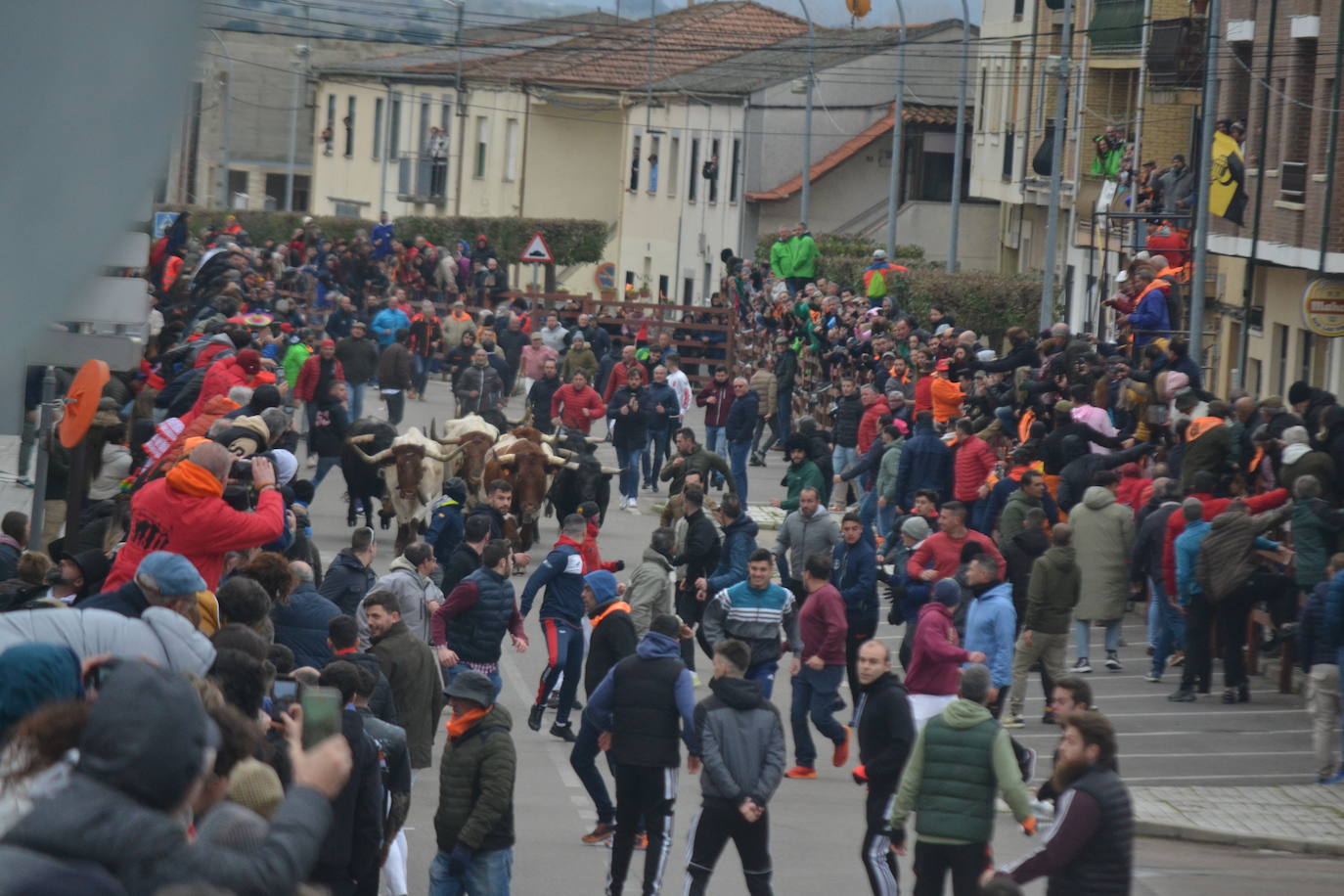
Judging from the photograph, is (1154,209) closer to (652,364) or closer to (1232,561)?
(652,364)

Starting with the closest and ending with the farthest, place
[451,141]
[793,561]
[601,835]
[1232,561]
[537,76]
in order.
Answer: [601,835]
[1232,561]
[793,561]
[537,76]
[451,141]

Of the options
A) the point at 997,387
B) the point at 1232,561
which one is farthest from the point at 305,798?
the point at 997,387

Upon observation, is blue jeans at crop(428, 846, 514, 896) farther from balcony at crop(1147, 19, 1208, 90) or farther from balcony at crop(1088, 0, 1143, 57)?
balcony at crop(1088, 0, 1143, 57)

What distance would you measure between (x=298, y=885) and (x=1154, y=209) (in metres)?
27.5

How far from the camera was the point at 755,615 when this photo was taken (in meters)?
13.5

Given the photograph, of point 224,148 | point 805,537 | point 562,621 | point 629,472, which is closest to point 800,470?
point 805,537

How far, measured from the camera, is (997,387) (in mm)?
21906

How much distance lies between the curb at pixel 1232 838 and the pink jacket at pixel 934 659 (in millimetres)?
1683

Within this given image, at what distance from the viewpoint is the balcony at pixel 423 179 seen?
68625mm

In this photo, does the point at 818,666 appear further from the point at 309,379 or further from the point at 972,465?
the point at 309,379

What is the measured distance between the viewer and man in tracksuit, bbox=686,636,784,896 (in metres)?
9.66

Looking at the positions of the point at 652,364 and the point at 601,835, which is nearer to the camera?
the point at 601,835

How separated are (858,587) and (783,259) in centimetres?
2387

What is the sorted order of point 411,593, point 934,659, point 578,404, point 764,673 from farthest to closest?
point 578,404, point 764,673, point 411,593, point 934,659
